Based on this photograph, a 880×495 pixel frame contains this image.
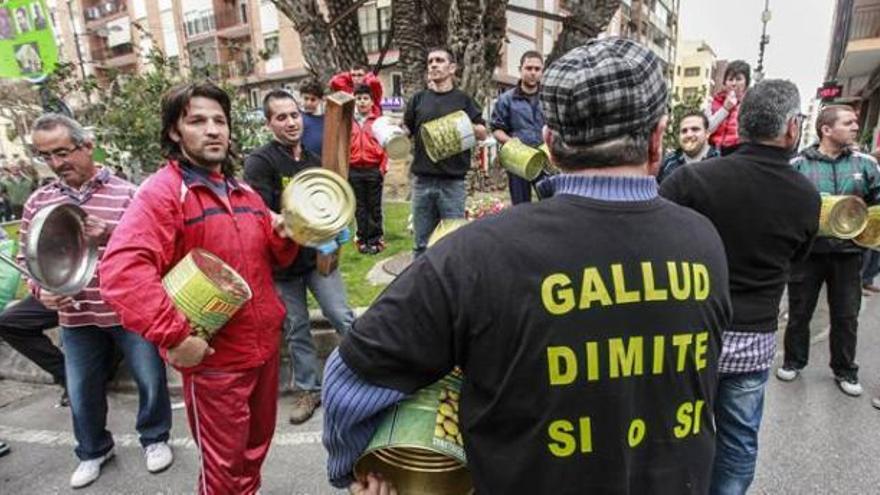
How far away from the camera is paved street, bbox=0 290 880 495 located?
280cm

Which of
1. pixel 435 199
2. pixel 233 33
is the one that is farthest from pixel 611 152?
pixel 233 33

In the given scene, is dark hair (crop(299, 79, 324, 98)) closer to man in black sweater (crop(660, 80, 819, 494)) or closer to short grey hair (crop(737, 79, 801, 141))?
man in black sweater (crop(660, 80, 819, 494))

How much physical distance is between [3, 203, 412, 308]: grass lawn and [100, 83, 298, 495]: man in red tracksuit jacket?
2222 mm

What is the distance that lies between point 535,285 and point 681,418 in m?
0.47

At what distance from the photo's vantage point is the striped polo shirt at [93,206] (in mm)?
2688

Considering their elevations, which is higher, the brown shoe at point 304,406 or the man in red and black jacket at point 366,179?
the man in red and black jacket at point 366,179

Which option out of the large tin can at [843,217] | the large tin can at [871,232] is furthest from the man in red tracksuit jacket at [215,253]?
the large tin can at [871,232]

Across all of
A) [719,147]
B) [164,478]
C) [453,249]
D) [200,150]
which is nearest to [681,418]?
[453,249]

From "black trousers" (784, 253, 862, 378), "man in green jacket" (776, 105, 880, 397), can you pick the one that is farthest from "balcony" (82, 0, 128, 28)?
"black trousers" (784, 253, 862, 378)

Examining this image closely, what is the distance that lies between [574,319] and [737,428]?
1.60 meters

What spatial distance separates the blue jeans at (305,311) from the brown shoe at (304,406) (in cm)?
7

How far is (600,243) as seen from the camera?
978 mm

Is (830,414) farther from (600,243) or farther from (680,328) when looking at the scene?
(600,243)

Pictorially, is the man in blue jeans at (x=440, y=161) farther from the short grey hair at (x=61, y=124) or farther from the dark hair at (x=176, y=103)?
the short grey hair at (x=61, y=124)
